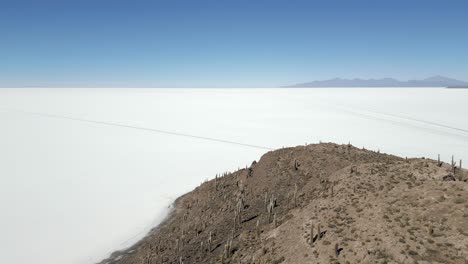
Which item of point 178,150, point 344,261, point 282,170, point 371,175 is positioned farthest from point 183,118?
point 344,261

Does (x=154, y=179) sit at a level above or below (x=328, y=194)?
below

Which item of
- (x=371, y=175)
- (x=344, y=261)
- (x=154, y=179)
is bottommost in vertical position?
(x=154, y=179)

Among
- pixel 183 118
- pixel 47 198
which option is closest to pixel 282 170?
pixel 47 198

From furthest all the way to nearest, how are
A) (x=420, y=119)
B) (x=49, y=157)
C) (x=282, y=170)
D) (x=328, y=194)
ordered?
(x=420, y=119)
(x=49, y=157)
(x=282, y=170)
(x=328, y=194)

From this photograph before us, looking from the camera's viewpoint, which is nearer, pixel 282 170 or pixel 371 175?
pixel 371 175

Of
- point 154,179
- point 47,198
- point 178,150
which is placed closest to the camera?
point 47,198

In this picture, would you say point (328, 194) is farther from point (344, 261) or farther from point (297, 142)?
point (297, 142)
